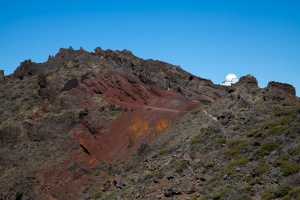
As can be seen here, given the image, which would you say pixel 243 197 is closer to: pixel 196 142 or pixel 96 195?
pixel 196 142

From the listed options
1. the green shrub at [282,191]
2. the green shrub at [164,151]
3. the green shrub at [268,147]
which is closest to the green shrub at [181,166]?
the green shrub at [164,151]

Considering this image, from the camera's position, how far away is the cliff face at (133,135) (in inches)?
935

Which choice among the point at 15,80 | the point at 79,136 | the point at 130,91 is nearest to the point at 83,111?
the point at 79,136

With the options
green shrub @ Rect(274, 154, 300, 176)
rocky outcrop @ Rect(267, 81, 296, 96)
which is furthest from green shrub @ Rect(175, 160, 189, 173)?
rocky outcrop @ Rect(267, 81, 296, 96)

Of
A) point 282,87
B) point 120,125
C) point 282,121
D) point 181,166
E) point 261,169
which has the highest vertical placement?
point 282,87

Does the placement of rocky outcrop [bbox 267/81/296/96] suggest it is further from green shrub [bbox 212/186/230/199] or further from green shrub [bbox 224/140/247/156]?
green shrub [bbox 212/186/230/199]

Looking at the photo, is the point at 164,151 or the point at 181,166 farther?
the point at 164,151

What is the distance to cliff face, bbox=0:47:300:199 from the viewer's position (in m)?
23.8

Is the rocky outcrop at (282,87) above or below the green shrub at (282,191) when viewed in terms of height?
above

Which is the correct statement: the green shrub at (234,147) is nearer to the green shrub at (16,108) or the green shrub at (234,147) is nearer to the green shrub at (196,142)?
the green shrub at (196,142)

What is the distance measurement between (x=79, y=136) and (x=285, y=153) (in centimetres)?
2989

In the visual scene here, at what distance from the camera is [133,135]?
1674 inches

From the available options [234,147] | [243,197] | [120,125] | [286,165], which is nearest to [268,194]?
[243,197]

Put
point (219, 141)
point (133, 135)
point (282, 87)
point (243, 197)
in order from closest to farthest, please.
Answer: point (243, 197), point (219, 141), point (282, 87), point (133, 135)
